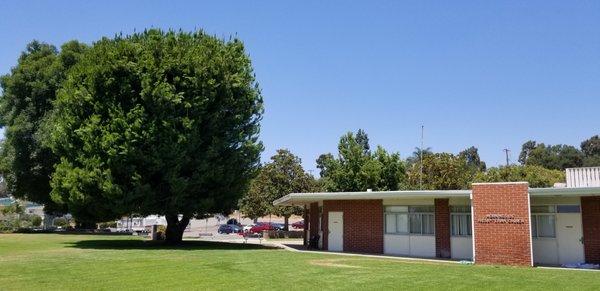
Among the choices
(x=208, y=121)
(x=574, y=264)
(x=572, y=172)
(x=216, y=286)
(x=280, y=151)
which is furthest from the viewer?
(x=280, y=151)

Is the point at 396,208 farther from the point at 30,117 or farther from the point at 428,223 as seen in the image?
the point at 30,117

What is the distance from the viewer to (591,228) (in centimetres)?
2312

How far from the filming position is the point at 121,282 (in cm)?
1535

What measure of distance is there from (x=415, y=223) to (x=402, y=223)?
0.71 m

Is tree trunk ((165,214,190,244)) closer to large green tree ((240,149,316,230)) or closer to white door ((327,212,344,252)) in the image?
white door ((327,212,344,252))

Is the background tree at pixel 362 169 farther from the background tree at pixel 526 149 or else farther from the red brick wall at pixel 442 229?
the background tree at pixel 526 149

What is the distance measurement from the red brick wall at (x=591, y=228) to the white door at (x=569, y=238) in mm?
192

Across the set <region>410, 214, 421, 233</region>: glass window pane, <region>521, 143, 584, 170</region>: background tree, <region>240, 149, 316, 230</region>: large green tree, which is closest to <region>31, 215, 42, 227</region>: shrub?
<region>240, 149, 316, 230</region>: large green tree

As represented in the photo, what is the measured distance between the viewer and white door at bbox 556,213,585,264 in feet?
76.8

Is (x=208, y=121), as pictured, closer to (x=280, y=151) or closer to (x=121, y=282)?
(x=121, y=282)

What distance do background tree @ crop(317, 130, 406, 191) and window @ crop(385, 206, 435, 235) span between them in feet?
69.4

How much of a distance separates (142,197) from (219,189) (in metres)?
4.45

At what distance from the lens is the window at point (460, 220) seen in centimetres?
2631

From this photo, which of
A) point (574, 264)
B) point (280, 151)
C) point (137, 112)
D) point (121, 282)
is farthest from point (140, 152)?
point (280, 151)
